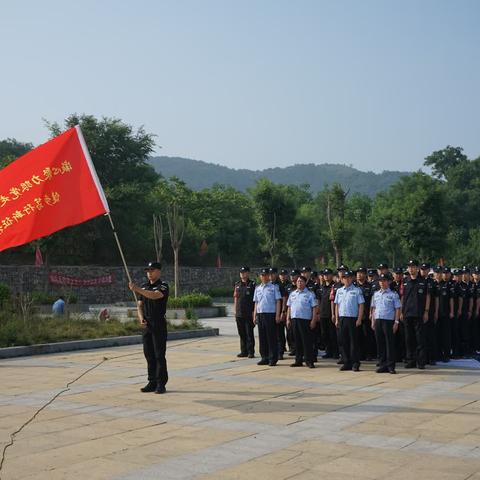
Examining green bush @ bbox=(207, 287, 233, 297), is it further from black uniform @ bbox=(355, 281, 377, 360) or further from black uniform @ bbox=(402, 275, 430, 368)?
black uniform @ bbox=(402, 275, 430, 368)

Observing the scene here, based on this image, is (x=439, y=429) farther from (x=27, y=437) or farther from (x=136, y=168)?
(x=136, y=168)

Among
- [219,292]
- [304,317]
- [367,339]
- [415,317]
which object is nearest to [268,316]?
[304,317]

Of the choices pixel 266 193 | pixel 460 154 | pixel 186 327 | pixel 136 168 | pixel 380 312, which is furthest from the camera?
pixel 460 154

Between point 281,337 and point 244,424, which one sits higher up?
point 281,337

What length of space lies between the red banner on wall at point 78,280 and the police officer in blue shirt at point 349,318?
21.9m

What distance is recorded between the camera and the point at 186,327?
18.3m

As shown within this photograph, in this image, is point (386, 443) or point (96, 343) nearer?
point (386, 443)

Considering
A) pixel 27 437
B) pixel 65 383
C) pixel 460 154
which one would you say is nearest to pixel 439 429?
pixel 27 437

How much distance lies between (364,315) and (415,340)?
103cm

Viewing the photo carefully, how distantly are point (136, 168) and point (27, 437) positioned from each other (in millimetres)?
35598

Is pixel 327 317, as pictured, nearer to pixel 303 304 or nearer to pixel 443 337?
pixel 303 304

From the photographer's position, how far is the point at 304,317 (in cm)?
1198

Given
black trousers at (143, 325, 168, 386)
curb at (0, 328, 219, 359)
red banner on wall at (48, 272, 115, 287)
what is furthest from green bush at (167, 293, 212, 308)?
black trousers at (143, 325, 168, 386)

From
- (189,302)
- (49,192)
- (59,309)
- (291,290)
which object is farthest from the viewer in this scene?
(189,302)
